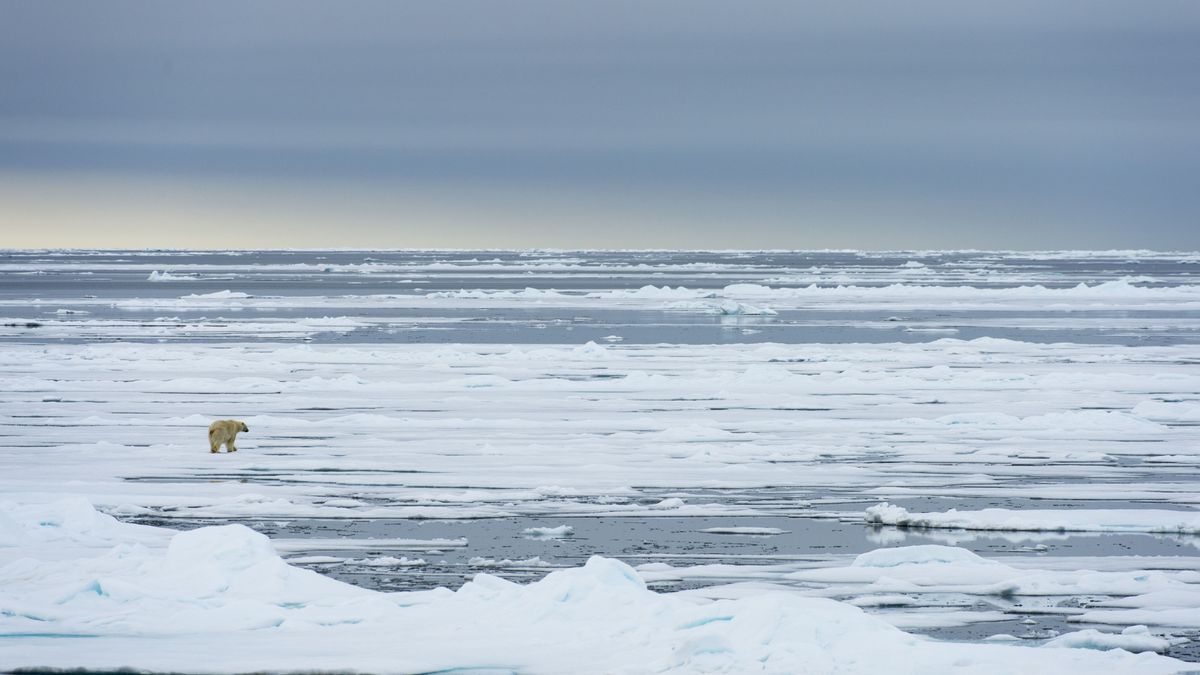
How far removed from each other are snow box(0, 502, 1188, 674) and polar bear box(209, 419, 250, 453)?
5.00 m

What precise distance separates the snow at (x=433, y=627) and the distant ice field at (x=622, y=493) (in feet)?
0.07

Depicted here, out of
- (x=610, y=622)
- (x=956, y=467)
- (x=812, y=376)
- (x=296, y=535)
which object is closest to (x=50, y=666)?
(x=610, y=622)

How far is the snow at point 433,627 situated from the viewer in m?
6.41

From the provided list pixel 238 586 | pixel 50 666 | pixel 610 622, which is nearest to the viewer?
pixel 50 666

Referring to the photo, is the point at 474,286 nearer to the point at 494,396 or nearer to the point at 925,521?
the point at 494,396

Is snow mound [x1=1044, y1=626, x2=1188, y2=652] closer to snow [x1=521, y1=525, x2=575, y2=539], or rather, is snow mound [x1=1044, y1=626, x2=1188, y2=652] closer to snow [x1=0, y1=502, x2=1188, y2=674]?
snow [x1=0, y1=502, x2=1188, y2=674]

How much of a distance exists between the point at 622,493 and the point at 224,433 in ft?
13.0

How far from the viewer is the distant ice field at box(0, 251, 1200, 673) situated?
717 cm

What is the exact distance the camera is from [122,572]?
7836mm

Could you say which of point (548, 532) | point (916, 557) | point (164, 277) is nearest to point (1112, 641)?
point (916, 557)

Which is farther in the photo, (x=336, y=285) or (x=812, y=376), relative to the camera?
(x=336, y=285)

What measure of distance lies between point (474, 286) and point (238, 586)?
57578 millimetres

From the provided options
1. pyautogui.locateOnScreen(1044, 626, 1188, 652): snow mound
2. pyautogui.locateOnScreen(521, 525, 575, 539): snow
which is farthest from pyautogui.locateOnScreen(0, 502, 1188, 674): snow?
pyautogui.locateOnScreen(521, 525, 575, 539): snow

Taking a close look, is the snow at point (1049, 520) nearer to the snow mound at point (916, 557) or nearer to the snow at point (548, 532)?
the snow mound at point (916, 557)
